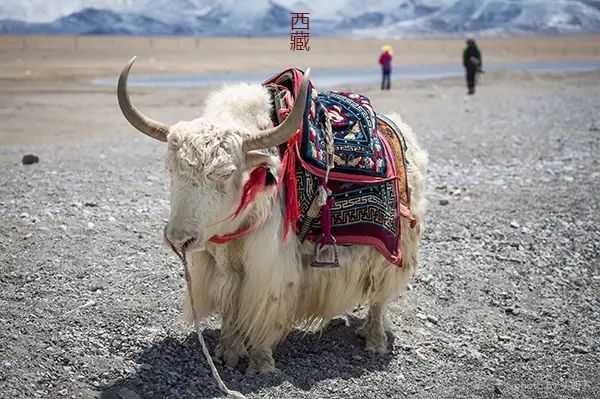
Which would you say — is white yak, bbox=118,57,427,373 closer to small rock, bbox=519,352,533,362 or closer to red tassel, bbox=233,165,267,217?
red tassel, bbox=233,165,267,217

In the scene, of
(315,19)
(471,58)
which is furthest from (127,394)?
(315,19)

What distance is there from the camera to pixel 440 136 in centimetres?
1039

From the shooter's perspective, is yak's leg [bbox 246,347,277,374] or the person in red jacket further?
the person in red jacket

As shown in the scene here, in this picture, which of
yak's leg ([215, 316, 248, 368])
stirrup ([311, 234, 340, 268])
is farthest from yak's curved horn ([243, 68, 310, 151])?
yak's leg ([215, 316, 248, 368])

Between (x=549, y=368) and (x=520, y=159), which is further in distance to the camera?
(x=520, y=159)

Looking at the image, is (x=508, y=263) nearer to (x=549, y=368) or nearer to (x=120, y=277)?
(x=549, y=368)

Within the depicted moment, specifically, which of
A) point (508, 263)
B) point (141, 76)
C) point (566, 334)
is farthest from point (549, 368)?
point (141, 76)

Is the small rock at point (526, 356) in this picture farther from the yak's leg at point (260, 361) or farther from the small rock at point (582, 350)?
the yak's leg at point (260, 361)

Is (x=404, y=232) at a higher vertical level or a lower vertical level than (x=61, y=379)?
higher

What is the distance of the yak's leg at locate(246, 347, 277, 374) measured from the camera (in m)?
3.65

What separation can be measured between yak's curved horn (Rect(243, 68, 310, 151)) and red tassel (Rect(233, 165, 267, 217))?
0.11 meters

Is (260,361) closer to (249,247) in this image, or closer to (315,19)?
(249,247)

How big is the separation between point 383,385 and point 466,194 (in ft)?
11.2

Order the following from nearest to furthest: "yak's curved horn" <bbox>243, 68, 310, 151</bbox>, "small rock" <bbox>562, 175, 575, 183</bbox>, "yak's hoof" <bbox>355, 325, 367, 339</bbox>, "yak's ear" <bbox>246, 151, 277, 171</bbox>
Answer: "yak's curved horn" <bbox>243, 68, 310, 151</bbox> < "yak's ear" <bbox>246, 151, 277, 171</bbox> < "yak's hoof" <bbox>355, 325, 367, 339</bbox> < "small rock" <bbox>562, 175, 575, 183</bbox>
